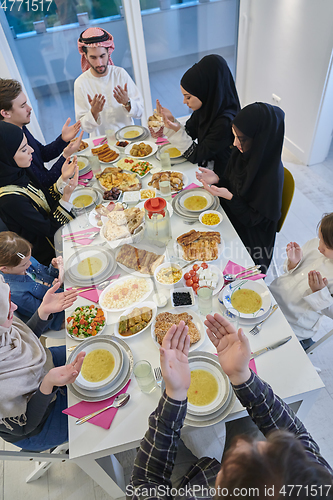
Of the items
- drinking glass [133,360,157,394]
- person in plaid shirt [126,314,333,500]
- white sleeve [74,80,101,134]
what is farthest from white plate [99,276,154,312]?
white sleeve [74,80,101,134]

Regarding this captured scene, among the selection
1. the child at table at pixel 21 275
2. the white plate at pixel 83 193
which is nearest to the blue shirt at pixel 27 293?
the child at table at pixel 21 275

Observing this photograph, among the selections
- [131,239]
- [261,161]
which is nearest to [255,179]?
[261,161]

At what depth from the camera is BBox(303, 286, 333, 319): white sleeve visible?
1.63 metres

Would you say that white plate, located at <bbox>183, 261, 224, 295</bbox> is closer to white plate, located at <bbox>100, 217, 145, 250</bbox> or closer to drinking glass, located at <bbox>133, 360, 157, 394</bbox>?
white plate, located at <bbox>100, 217, 145, 250</bbox>

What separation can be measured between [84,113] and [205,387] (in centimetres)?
292

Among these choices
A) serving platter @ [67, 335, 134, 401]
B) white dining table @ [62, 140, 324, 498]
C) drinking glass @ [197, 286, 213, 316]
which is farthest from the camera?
drinking glass @ [197, 286, 213, 316]

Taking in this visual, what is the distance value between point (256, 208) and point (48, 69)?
144 inches

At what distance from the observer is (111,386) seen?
1.39 meters

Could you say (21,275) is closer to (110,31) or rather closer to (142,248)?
(142,248)

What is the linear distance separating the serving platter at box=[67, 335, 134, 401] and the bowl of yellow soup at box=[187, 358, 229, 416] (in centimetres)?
28

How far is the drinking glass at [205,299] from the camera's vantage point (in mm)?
1587

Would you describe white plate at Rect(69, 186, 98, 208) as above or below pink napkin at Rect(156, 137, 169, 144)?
above

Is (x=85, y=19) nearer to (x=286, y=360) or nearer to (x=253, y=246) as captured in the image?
(x=253, y=246)

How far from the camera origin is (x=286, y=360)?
4.65 ft
